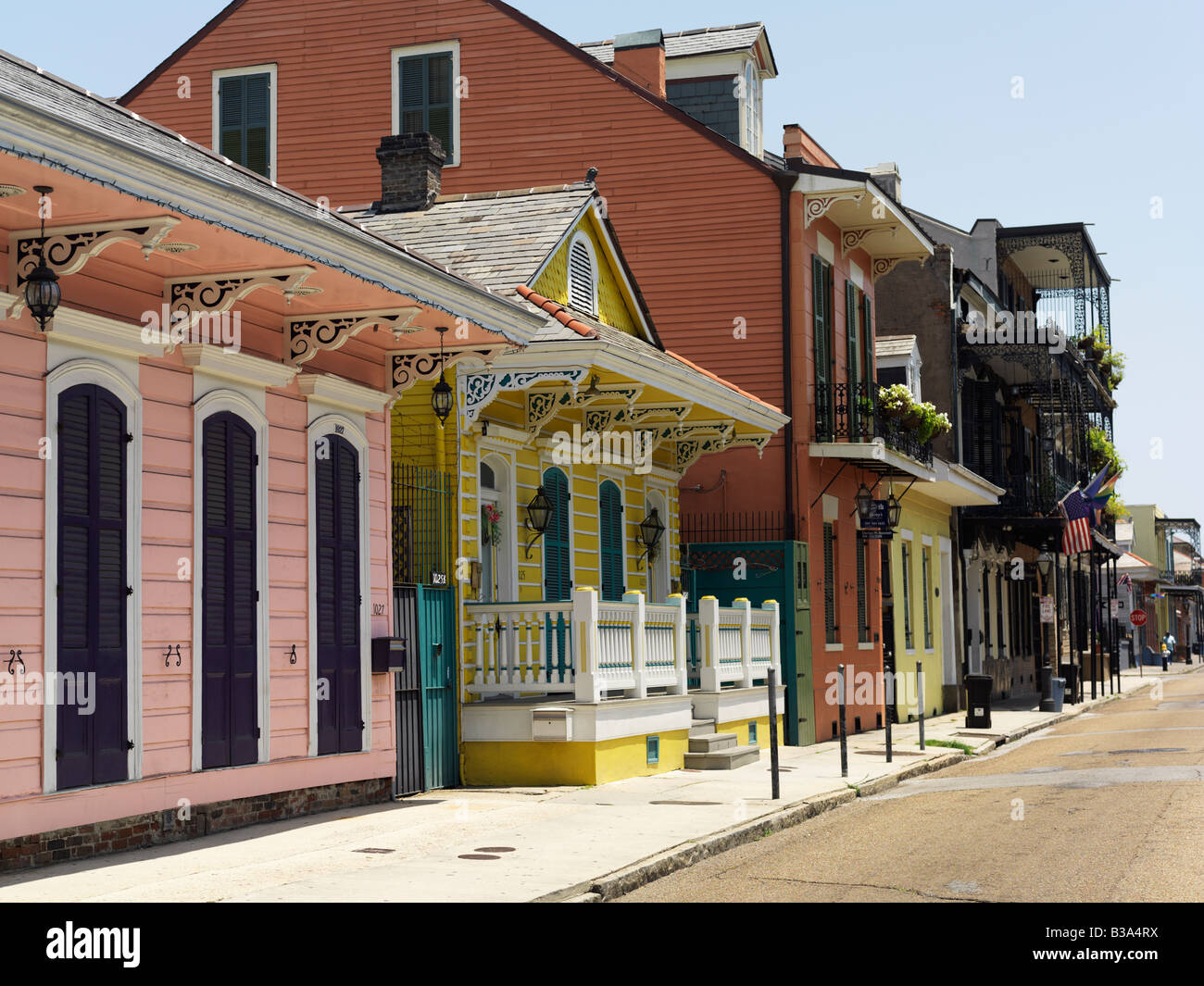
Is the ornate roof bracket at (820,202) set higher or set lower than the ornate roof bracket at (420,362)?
higher

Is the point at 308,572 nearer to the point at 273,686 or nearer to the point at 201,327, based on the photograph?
the point at 273,686

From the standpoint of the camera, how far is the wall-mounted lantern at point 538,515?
58.4 feet

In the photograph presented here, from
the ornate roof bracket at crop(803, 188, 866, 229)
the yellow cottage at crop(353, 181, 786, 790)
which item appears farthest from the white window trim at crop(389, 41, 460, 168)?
the ornate roof bracket at crop(803, 188, 866, 229)

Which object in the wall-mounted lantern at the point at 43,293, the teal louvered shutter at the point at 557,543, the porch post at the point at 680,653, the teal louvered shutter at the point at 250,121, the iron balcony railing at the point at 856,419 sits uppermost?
the teal louvered shutter at the point at 250,121

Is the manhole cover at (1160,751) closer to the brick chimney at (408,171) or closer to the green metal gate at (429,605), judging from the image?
the green metal gate at (429,605)

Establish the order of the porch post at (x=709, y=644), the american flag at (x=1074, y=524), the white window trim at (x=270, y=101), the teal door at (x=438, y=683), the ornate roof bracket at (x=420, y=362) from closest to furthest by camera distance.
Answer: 1. the ornate roof bracket at (x=420, y=362)
2. the teal door at (x=438, y=683)
3. the porch post at (x=709, y=644)
4. the white window trim at (x=270, y=101)
5. the american flag at (x=1074, y=524)

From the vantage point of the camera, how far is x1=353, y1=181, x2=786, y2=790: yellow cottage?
1584 cm

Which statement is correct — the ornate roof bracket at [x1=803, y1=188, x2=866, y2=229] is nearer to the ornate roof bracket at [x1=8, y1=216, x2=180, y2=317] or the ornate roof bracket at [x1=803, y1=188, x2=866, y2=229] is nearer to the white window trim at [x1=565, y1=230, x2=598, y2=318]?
the white window trim at [x1=565, y1=230, x2=598, y2=318]

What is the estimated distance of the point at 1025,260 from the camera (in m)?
42.8

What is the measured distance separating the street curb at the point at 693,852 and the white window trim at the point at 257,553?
140 inches

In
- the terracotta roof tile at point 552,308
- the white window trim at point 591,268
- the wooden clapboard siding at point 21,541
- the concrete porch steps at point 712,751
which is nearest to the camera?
the wooden clapboard siding at point 21,541

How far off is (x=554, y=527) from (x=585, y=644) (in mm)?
3123

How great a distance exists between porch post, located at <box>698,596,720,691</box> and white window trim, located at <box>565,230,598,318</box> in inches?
158

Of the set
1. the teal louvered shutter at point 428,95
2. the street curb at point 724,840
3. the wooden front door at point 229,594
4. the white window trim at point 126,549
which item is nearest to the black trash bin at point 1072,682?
the street curb at point 724,840
